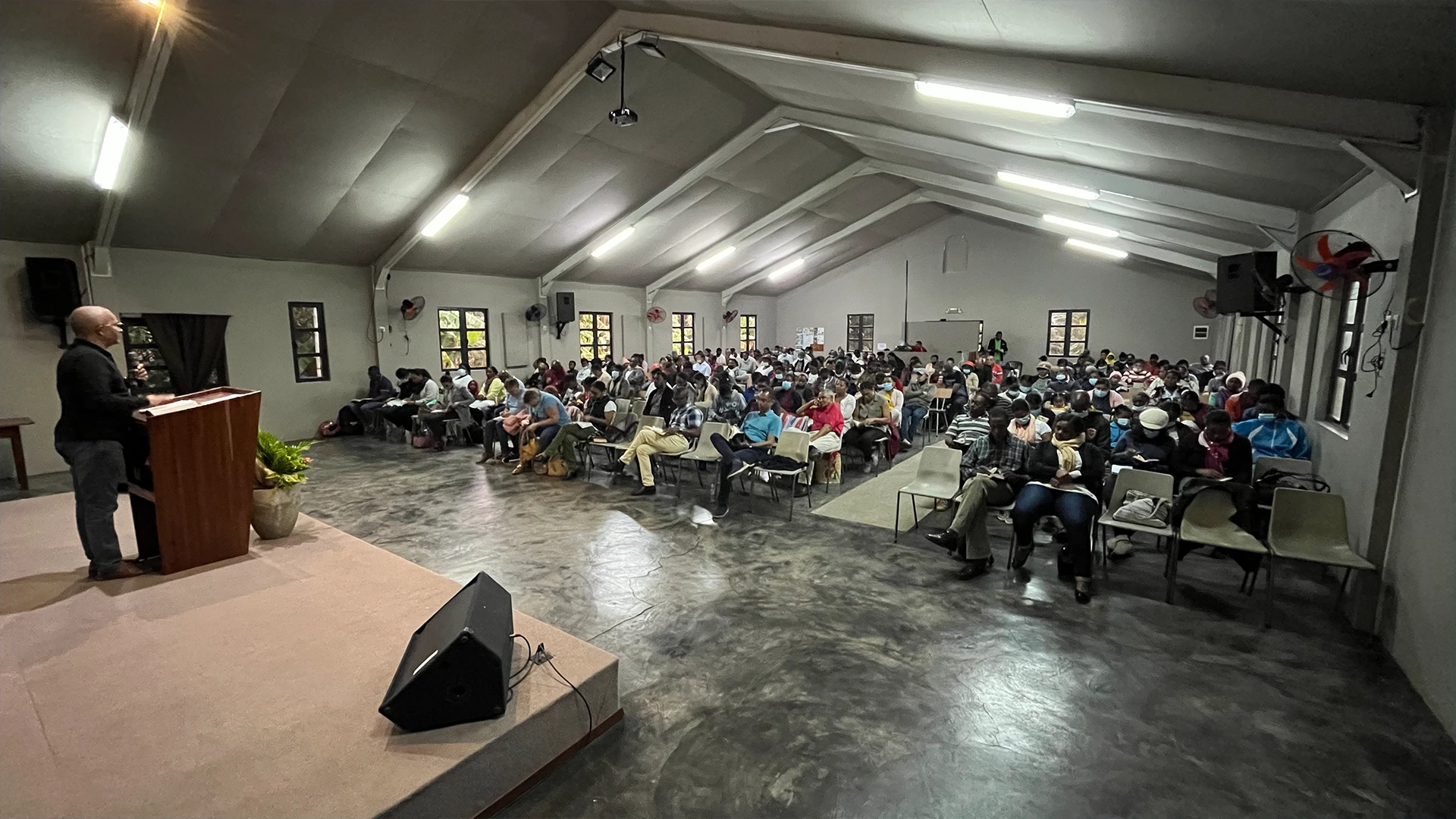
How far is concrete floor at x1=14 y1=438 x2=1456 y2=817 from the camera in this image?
2256mm

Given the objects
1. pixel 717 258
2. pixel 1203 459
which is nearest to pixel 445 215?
pixel 717 258

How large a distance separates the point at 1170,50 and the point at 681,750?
14.0 ft

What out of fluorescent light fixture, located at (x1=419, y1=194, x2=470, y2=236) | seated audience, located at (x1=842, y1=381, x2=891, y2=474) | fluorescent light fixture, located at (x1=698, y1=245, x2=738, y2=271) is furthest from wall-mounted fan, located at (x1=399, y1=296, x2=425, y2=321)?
seated audience, located at (x1=842, y1=381, x2=891, y2=474)

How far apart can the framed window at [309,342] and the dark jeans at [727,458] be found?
26.6 feet

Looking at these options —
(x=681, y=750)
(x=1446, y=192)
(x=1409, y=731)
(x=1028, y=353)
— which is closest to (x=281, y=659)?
(x=681, y=750)

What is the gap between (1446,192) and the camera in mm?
3035

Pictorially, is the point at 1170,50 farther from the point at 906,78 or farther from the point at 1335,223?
the point at 1335,223

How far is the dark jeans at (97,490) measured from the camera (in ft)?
10.5

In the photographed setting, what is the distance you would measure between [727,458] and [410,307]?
822 cm

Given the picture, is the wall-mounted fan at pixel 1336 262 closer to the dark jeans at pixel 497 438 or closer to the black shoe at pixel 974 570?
the black shoe at pixel 974 570

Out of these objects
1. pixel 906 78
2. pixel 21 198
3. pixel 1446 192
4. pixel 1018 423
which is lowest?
Result: pixel 1018 423

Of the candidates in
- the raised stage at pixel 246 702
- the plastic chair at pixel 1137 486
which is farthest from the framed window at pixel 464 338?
the plastic chair at pixel 1137 486

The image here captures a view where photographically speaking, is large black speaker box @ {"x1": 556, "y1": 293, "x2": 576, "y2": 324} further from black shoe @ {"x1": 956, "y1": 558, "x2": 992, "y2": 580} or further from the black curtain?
black shoe @ {"x1": 956, "y1": 558, "x2": 992, "y2": 580}

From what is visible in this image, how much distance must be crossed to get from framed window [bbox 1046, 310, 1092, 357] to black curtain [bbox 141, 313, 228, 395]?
18.0m
